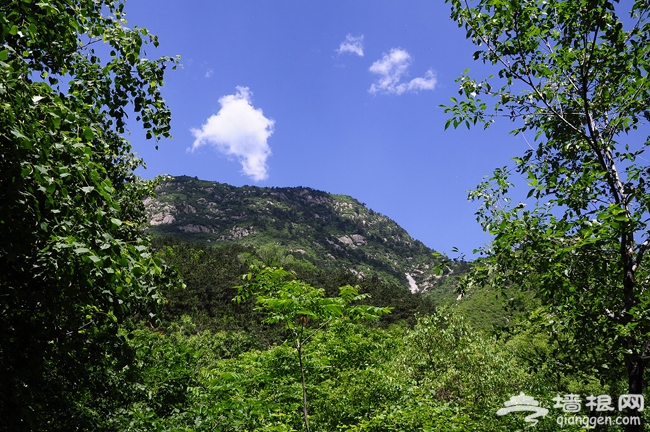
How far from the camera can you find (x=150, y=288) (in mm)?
4395

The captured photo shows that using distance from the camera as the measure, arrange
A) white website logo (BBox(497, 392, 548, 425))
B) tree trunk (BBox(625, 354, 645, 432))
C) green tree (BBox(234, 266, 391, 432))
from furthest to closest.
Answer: white website logo (BBox(497, 392, 548, 425)) → green tree (BBox(234, 266, 391, 432)) → tree trunk (BBox(625, 354, 645, 432))

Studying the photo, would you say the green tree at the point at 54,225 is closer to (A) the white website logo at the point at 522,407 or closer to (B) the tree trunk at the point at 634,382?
(B) the tree trunk at the point at 634,382

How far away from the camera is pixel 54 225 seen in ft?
10.6

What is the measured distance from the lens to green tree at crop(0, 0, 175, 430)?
2799mm

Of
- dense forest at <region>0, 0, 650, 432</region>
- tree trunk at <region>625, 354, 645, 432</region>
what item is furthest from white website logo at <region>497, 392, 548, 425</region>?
tree trunk at <region>625, 354, 645, 432</region>

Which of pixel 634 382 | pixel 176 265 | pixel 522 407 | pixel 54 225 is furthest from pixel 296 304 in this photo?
pixel 522 407

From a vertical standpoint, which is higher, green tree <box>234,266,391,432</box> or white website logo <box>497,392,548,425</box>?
green tree <box>234,266,391,432</box>

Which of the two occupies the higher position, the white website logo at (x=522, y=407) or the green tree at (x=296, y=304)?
the green tree at (x=296, y=304)

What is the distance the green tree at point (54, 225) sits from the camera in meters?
2.80

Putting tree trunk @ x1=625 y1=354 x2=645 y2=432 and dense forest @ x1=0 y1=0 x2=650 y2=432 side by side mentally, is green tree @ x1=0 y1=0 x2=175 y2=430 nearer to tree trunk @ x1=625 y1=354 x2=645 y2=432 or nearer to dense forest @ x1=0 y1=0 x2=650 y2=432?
dense forest @ x1=0 y1=0 x2=650 y2=432

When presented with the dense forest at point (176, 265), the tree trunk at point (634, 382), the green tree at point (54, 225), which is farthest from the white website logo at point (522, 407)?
the green tree at point (54, 225)

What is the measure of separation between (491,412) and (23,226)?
37.2 ft

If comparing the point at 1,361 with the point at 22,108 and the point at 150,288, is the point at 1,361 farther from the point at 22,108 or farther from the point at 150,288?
the point at 22,108

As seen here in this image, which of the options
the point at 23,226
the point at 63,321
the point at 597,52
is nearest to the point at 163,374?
the point at 63,321
